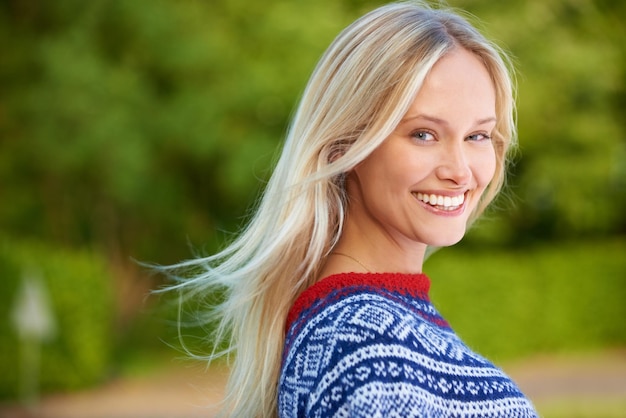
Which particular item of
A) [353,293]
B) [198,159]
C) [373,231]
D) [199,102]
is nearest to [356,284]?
[353,293]

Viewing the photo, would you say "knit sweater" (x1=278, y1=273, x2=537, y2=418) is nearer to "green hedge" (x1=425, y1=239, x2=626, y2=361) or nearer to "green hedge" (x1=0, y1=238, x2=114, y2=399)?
"green hedge" (x1=0, y1=238, x2=114, y2=399)

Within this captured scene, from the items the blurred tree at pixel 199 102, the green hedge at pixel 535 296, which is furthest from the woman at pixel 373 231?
the green hedge at pixel 535 296

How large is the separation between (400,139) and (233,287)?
1.53 ft

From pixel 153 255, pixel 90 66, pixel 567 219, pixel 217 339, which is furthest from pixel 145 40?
pixel 217 339

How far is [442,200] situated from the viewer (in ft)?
5.16

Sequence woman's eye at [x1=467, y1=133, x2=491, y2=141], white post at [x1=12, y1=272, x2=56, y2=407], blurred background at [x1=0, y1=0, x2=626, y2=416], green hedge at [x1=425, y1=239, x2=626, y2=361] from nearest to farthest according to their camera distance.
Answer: woman's eye at [x1=467, y1=133, x2=491, y2=141] → white post at [x1=12, y1=272, x2=56, y2=407] → blurred background at [x1=0, y1=0, x2=626, y2=416] → green hedge at [x1=425, y1=239, x2=626, y2=361]

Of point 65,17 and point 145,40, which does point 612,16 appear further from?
point 65,17

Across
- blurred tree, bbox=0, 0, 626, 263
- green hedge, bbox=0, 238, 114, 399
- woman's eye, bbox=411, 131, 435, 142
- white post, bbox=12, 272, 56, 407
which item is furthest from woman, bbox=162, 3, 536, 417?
blurred tree, bbox=0, 0, 626, 263

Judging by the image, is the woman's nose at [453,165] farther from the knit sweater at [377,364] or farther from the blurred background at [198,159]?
the blurred background at [198,159]

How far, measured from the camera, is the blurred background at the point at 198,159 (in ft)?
41.9

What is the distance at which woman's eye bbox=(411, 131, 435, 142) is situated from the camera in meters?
1.53

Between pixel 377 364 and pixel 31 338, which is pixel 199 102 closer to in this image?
pixel 31 338

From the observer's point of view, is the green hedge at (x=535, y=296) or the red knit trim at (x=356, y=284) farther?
the green hedge at (x=535, y=296)

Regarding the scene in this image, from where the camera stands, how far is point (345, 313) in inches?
56.6
